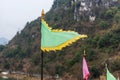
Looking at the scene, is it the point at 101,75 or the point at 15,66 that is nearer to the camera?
the point at 101,75

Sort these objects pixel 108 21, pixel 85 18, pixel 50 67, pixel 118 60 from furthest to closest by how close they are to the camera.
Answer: pixel 85 18
pixel 108 21
pixel 50 67
pixel 118 60

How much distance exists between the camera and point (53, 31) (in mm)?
11109

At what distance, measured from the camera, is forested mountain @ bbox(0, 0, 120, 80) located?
7125cm

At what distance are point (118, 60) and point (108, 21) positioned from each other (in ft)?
86.0

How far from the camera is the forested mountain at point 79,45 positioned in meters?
71.2

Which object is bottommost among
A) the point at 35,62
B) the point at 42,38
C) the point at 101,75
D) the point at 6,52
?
the point at 42,38

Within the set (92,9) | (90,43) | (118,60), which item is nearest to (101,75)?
(118,60)

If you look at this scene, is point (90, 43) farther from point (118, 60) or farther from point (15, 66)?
point (15, 66)

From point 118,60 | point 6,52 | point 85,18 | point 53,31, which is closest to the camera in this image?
point 53,31

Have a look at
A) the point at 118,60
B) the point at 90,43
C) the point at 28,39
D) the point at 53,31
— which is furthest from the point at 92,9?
the point at 53,31

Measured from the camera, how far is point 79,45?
276ft

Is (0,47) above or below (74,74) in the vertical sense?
above

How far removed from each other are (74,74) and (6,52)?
44397 millimetres

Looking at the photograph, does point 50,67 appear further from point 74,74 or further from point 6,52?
point 6,52
